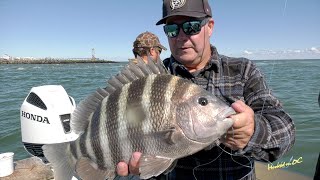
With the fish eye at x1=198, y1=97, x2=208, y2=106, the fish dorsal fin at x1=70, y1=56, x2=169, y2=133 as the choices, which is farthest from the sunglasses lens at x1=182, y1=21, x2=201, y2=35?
the fish eye at x1=198, y1=97, x2=208, y2=106

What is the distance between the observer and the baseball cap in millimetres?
2033

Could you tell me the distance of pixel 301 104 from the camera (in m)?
13.1

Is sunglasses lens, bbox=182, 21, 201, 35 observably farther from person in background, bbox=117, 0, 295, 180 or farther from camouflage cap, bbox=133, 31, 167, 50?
camouflage cap, bbox=133, 31, 167, 50

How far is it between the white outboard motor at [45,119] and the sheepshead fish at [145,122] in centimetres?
217

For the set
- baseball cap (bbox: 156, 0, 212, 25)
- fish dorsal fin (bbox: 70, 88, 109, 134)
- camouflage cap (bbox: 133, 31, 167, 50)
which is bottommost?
fish dorsal fin (bbox: 70, 88, 109, 134)

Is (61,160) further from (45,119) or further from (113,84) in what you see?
(45,119)

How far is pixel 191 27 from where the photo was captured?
211cm

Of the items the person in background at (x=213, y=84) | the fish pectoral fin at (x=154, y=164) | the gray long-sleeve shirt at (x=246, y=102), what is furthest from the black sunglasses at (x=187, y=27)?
the fish pectoral fin at (x=154, y=164)

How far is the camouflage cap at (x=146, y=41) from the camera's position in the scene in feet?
15.5

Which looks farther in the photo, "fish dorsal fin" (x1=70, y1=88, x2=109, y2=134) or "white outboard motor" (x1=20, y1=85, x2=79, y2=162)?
"white outboard motor" (x1=20, y1=85, x2=79, y2=162)

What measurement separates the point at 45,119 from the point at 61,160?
7.21 feet

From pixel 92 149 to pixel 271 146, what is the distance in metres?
1.08

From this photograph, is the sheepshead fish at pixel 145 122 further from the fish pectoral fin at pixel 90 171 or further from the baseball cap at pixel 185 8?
the baseball cap at pixel 185 8

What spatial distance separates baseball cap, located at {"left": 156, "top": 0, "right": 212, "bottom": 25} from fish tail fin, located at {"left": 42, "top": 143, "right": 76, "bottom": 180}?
1.17 metres
